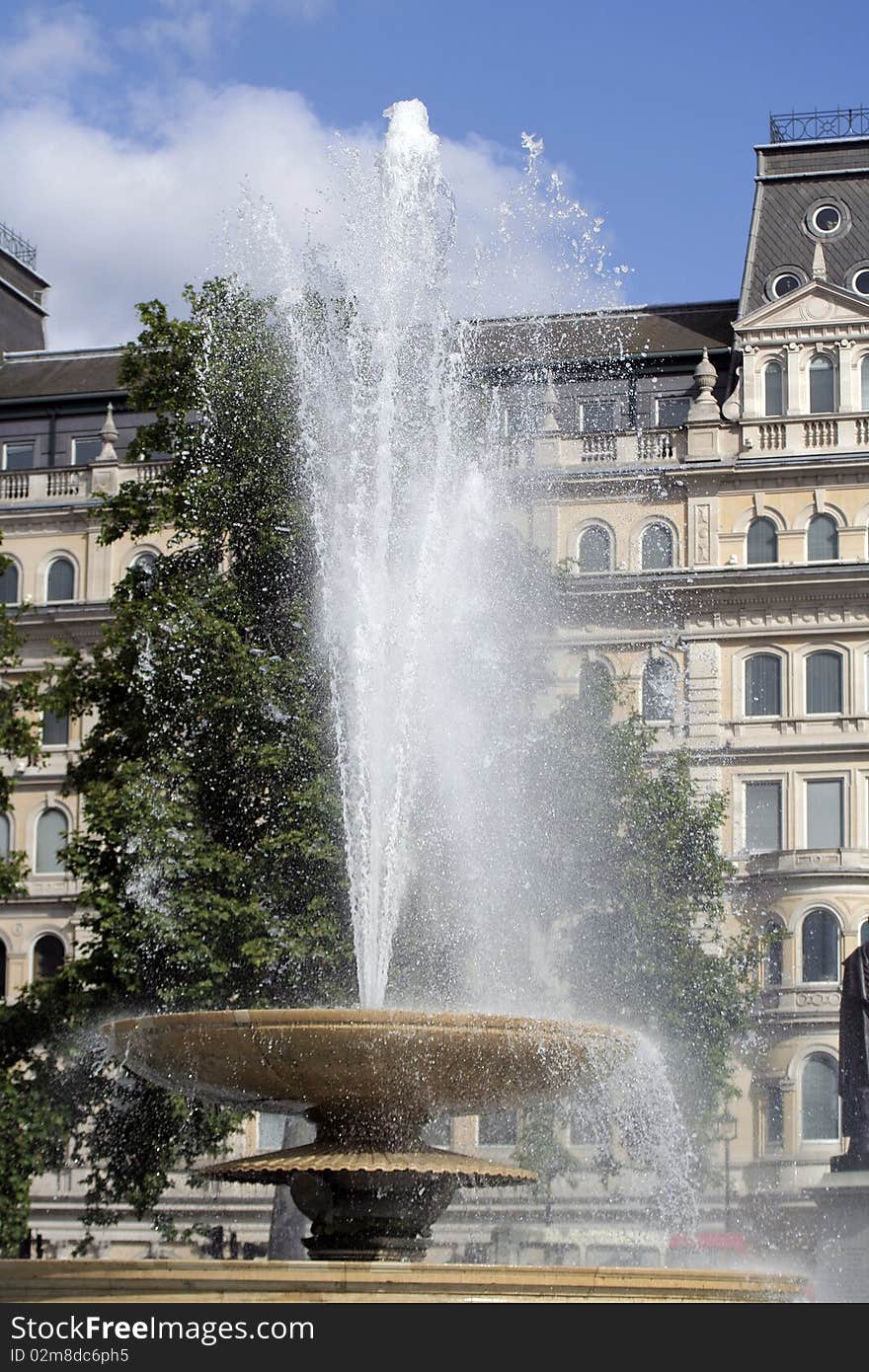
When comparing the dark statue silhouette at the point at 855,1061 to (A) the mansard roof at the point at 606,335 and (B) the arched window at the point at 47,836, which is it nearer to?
(A) the mansard roof at the point at 606,335

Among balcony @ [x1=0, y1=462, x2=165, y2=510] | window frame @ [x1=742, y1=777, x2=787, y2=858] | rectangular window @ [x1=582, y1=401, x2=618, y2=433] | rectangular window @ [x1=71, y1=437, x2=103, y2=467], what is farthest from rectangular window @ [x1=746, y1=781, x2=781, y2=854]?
rectangular window @ [x1=71, y1=437, x2=103, y2=467]

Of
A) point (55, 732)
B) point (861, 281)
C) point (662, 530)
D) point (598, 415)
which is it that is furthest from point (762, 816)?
point (55, 732)

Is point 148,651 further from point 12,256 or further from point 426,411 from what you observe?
point 12,256

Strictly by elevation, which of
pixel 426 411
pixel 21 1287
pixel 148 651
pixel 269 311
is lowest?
pixel 21 1287

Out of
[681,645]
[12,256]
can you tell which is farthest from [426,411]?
[12,256]

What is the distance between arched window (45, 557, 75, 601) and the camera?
50.4 metres

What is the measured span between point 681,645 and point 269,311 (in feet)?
55.6

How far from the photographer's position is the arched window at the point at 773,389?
46.9 meters

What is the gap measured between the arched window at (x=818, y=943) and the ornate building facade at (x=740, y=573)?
4 centimetres

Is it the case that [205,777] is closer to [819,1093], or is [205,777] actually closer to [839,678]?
[819,1093]

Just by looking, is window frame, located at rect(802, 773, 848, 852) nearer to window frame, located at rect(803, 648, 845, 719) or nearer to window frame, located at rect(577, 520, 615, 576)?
window frame, located at rect(803, 648, 845, 719)

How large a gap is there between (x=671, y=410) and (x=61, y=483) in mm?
14194

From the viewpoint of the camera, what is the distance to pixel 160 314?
109ft

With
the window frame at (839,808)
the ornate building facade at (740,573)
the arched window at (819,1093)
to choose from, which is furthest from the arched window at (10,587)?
the arched window at (819,1093)
